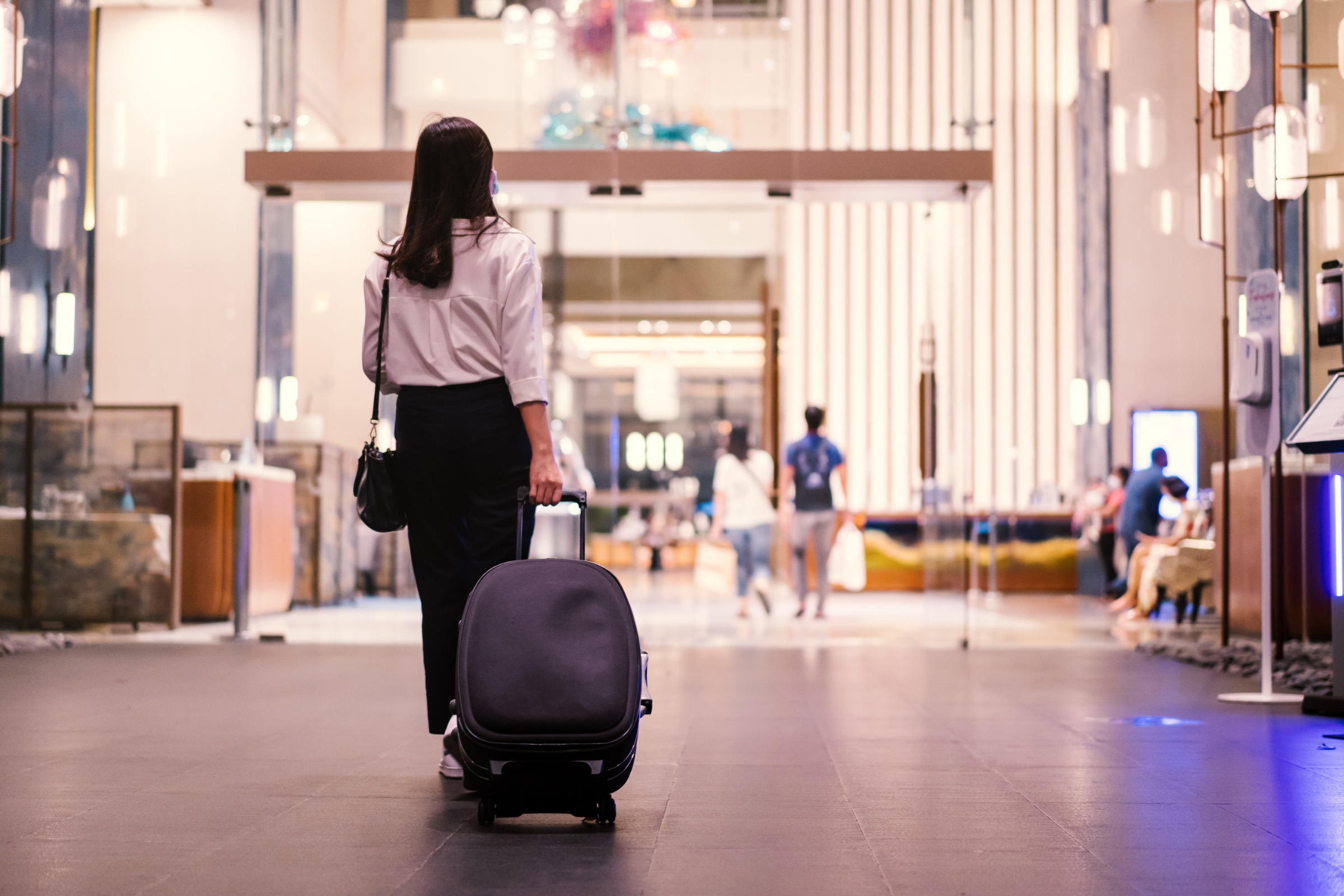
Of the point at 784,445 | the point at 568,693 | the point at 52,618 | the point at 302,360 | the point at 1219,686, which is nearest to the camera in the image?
the point at 568,693

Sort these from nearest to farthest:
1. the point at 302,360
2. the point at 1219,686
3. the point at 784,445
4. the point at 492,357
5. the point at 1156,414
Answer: the point at 492,357, the point at 1219,686, the point at 302,360, the point at 1156,414, the point at 784,445

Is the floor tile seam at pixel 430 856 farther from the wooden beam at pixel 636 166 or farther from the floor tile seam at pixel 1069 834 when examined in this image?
the wooden beam at pixel 636 166

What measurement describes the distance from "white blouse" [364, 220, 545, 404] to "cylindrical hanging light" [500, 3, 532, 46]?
5.69 meters

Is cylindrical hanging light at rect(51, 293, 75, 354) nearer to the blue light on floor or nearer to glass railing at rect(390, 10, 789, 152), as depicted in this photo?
glass railing at rect(390, 10, 789, 152)

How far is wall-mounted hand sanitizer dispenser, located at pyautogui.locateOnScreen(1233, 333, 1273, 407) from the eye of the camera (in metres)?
5.29

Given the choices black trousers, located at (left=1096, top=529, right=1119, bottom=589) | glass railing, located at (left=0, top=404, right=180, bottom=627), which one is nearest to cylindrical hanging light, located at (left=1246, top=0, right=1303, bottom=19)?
glass railing, located at (left=0, top=404, right=180, bottom=627)

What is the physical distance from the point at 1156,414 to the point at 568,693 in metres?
12.3

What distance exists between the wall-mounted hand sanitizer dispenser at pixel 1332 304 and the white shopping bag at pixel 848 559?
22.2ft

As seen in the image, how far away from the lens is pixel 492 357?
124 inches

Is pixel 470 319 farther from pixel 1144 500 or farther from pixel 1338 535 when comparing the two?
pixel 1144 500

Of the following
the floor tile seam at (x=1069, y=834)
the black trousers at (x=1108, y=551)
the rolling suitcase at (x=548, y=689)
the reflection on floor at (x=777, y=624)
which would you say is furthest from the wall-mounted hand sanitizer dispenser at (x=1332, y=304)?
the black trousers at (x=1108, y=551)

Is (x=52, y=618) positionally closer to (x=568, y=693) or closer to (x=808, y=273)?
(x=568, y=693)

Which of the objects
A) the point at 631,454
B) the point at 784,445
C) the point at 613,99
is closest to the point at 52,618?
the point at 613,99

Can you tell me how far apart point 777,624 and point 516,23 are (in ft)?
14.1
